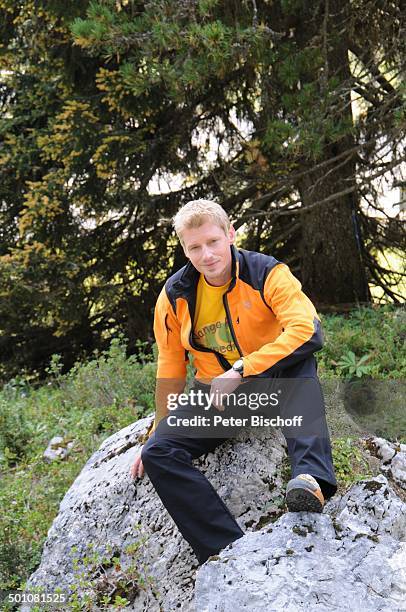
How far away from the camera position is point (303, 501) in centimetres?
254

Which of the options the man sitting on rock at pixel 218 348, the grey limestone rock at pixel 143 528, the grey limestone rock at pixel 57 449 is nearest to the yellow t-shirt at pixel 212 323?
the man sitting on rock at pixel 218 348

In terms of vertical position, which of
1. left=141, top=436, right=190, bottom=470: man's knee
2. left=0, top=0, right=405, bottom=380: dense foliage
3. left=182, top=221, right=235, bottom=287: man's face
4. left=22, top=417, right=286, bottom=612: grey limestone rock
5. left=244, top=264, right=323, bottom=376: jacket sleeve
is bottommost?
left=22, top=417, right=286, bottom=612: grey limestone rock

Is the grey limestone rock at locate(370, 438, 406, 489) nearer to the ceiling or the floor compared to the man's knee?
nearer to the floor

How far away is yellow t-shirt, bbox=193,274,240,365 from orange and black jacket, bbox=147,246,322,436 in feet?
0.10

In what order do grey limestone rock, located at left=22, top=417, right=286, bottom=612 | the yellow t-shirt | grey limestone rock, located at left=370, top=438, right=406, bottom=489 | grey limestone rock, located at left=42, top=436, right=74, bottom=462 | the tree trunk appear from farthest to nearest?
1. the tree trunk
2. grey limestone rock, located at left=42, top=436, right=74, bottom=462
3. grey limestone rock, located at left=370, top=438, right=406, bottom=489
4. the yellow t-shirt
5. grey limestone rock, located at left=22, top=417, right=286, bottom=612

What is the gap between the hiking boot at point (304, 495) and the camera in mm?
2533

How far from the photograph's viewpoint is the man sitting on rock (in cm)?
288

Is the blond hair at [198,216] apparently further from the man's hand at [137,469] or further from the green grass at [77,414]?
the green grass at [77,414]

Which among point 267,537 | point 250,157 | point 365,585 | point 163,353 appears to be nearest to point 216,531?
point 267,537

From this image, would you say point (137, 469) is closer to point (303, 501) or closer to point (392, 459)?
point (303, 501)

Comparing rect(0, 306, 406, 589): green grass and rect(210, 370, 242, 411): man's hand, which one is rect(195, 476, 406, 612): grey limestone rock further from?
rect(0, 306, 406, 589): green grass

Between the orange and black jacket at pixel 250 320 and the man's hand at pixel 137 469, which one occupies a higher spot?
the orange and black jacket at pixel 250 320

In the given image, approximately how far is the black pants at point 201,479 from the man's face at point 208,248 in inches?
21.9

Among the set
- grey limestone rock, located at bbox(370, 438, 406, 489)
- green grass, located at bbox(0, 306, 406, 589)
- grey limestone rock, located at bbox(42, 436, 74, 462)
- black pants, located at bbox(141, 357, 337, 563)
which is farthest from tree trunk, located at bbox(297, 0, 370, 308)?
black pants, located at bbox(141, 357, 337, 563)
